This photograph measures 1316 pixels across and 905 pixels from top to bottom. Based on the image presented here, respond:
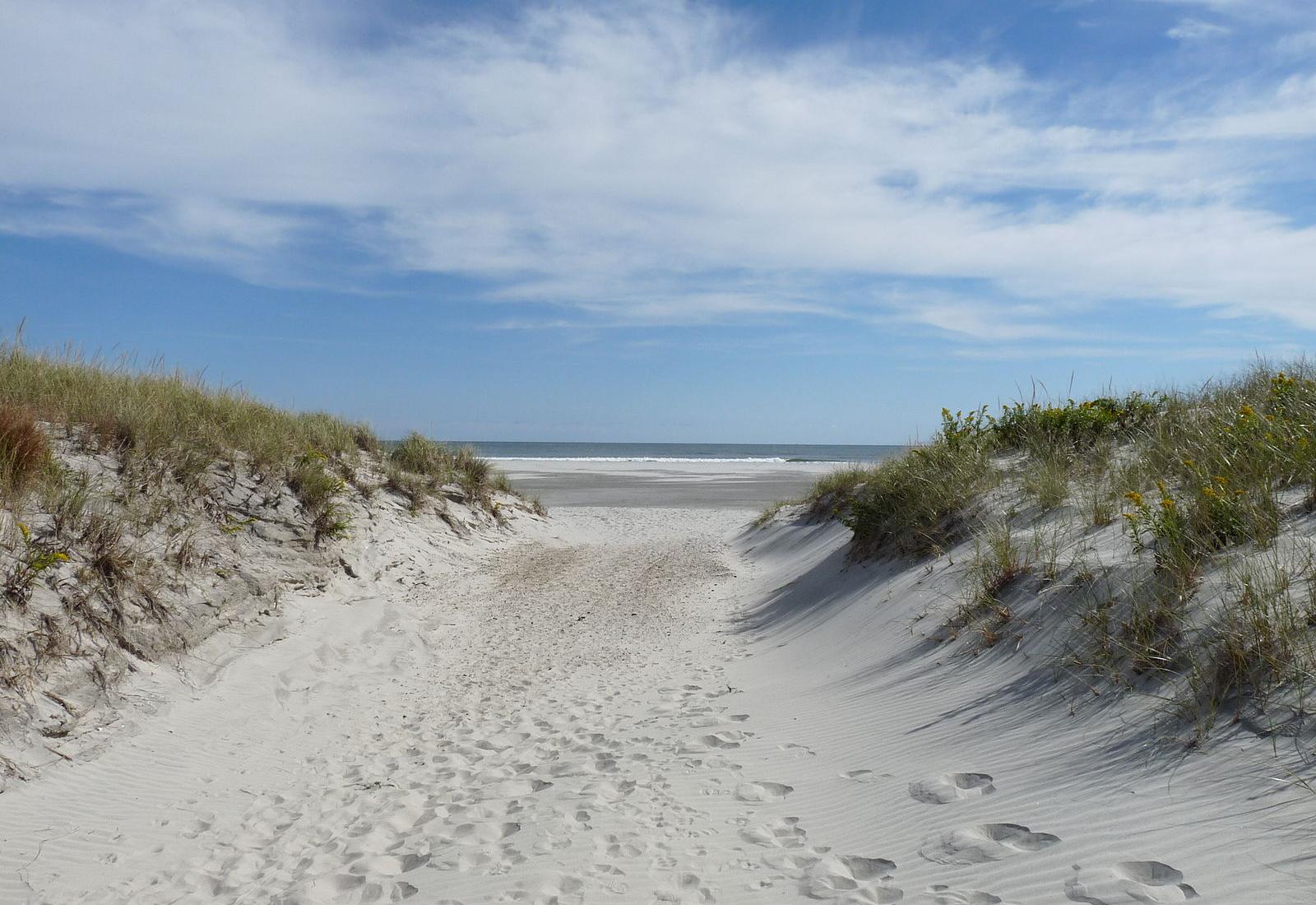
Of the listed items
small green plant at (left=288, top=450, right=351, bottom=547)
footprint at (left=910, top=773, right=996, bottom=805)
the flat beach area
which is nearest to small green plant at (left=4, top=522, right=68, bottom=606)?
small green plant at (left=288, top=450, right=351, bottom=547)

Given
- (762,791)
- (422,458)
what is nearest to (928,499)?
(762,791)

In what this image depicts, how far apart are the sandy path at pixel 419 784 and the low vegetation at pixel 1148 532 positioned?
214cm

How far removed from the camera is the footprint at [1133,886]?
255 cm

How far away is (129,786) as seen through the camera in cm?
443

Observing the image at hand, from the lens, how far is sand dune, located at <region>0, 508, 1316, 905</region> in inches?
118

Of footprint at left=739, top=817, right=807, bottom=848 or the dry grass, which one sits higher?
the dry grass

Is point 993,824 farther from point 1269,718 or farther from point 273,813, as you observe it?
point 273,813

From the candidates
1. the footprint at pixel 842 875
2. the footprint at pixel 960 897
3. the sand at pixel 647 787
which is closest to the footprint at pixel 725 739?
the sand at pixel 647 787

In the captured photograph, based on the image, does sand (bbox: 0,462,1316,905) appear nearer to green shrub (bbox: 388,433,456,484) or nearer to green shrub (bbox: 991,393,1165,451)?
green shrub (bbox: 991,393,1165,451)

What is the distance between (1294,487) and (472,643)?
711cm

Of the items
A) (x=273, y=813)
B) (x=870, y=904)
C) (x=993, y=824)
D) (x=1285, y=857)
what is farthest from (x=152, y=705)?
(x=1285, y=857)

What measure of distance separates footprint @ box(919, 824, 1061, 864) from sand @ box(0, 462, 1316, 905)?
1 centimetres

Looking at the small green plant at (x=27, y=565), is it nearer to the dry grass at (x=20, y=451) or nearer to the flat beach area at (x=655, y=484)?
the dry grass at (x=20, y=451)

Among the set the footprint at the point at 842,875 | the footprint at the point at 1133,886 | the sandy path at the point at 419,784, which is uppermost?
the footprint at the point at 1133,886
